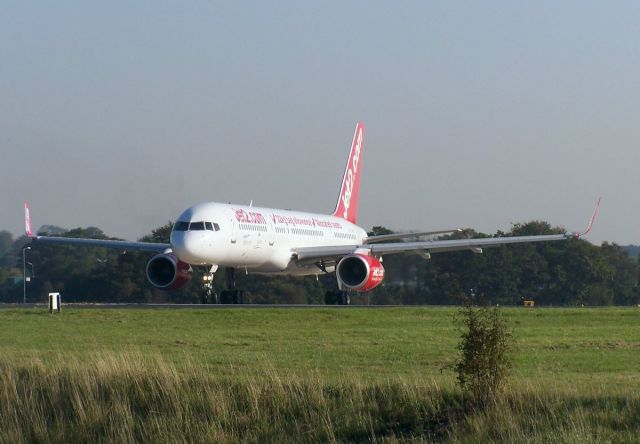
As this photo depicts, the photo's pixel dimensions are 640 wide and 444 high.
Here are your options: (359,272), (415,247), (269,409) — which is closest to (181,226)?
(359,272)

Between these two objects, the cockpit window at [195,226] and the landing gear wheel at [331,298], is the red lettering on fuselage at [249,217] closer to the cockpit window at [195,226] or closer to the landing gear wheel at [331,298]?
the cockpit window at [195,226]

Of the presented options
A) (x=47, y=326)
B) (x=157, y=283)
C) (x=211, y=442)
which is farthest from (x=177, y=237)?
(x=211, y=442)

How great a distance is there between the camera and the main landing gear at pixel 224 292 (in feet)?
157

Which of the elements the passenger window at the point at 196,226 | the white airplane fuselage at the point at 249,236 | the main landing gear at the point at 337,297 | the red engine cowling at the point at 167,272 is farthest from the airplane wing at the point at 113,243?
the main landing gear at the point at 337,297

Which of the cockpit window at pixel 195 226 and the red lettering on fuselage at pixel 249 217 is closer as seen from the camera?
the cockpit window at pixel 195 226

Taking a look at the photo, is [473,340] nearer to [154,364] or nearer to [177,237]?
[154,364]

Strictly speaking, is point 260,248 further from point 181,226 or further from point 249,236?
point 181,226

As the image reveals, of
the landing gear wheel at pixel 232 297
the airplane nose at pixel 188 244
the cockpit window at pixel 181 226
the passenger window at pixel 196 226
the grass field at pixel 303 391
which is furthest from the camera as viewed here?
the landing gear wheel at pixel 232 297

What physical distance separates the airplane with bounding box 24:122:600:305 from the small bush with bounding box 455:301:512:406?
27.1 metres

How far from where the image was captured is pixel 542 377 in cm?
1973

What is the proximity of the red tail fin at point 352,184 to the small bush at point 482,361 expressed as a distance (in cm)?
4572

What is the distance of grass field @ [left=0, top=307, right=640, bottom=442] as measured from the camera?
16672mm

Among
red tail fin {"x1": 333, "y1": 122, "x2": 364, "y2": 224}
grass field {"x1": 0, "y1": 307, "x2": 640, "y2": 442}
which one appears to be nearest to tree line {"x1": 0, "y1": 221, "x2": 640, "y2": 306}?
red tail fin {"x1": 333, "y1": 122, "x2": 364, "y2": 224}

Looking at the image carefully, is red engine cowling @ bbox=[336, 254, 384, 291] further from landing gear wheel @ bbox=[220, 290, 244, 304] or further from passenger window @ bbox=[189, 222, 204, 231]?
passenger window @ bbox=[189, 222, 204, 231]
